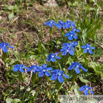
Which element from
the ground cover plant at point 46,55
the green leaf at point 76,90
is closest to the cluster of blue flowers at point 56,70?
the ground cover plant at point 46,55

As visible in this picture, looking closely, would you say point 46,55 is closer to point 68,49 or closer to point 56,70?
point 68,49

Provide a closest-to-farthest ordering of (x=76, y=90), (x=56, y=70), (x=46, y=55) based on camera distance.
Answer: (x=56, y=70), (x=76, y=90), (x=46, y=55)

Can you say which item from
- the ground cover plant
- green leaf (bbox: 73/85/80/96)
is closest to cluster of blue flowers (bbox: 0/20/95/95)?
the ground cover plant

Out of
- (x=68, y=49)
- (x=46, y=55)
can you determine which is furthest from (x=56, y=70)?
(x=46, y=55)

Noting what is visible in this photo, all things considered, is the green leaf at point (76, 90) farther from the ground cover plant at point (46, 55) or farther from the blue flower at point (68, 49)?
the blue flower at point (68, 49)

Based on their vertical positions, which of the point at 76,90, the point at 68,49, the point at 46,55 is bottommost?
the point at 76,90

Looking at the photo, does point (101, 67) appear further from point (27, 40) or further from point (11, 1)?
point (11, 1)

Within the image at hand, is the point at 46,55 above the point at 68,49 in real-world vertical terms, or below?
below

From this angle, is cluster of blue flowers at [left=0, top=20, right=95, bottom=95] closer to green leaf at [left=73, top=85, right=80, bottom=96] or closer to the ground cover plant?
the ground cover plant
